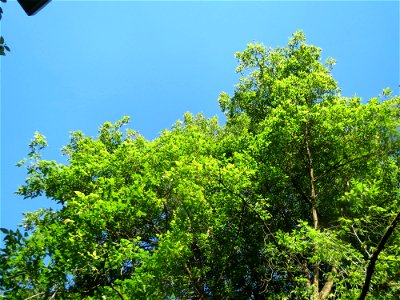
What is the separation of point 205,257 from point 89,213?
5082mm

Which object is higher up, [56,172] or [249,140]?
[56,172]

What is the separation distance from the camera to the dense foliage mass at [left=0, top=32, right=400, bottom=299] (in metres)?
10.5

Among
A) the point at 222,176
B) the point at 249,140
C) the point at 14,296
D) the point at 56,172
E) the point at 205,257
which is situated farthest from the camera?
the point at 56,172

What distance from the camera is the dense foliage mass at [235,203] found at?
10516 mm

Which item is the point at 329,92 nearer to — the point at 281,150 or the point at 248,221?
the point at 281,150

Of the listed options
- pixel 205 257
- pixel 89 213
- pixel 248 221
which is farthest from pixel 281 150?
pixel 89 213

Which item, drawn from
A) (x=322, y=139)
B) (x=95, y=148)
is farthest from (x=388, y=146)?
(x=95, y=148)

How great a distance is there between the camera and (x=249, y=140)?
15047mm

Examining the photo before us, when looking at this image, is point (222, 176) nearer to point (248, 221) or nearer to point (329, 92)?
point (248, 221)

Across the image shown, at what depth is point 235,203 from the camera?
470 inches

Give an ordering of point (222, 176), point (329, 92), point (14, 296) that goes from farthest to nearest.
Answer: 1. point (329, 92)
2. point (222, 176)
3. point (14, 296)

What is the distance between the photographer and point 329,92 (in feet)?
58.6

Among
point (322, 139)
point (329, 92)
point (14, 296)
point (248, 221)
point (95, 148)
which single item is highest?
point (95, 148)

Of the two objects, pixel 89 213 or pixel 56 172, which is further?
pixel 56 172
